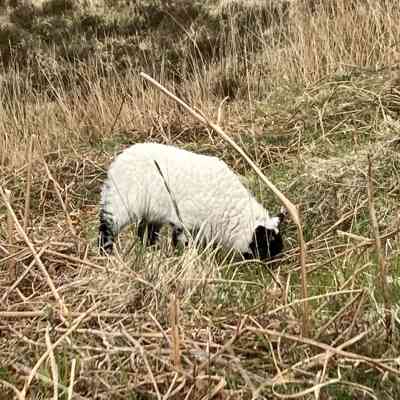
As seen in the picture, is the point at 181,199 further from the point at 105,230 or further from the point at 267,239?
the point at 267,239

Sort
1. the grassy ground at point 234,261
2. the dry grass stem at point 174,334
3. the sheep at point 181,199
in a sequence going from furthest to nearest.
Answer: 1. the sheep at point 181,199
2. the grassy ground at point 234,261
3. the dry grass stem at point 174,334

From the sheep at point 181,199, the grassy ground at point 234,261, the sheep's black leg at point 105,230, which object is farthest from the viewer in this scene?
the sheep at point 181,199

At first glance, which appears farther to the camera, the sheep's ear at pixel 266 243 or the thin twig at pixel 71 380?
the sheep's ear at pixel 266 243

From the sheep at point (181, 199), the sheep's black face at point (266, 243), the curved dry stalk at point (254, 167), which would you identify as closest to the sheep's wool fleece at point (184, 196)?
the sheep at point (181, 199)

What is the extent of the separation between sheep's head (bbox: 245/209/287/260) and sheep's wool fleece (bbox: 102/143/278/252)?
9cm

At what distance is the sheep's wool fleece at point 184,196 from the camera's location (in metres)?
3.45

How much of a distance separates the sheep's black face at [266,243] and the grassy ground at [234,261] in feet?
0.31

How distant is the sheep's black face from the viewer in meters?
3.17

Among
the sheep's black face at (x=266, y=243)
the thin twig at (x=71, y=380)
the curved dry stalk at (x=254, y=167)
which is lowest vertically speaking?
the sheep's black face at (x=266, y=243)

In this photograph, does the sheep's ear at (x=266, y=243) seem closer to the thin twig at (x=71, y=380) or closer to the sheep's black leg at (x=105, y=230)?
the sheep's black leg at (x=105, y=230)

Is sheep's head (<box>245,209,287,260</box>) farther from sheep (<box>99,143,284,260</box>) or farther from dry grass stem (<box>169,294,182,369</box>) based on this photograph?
dry grass stem (<box>169,294,182,369</box>)

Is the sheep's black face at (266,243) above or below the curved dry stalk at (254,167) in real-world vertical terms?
below

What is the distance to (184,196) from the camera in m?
3.51

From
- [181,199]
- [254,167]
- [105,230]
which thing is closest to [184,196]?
[181,199]
